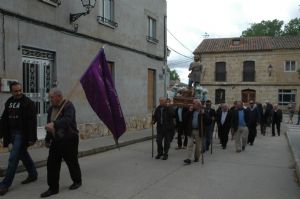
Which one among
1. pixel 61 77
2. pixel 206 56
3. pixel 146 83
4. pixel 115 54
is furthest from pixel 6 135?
pixel 206 56

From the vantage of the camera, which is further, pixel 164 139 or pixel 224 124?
pixel 224 124

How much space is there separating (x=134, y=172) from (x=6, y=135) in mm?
2938

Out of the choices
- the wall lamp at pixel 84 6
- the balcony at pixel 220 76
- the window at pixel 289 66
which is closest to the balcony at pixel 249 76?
the balcony at pixel 220 76

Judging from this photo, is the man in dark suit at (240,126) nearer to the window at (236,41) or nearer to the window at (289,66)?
the window at (289,66)

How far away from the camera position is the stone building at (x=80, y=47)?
34.6 feet

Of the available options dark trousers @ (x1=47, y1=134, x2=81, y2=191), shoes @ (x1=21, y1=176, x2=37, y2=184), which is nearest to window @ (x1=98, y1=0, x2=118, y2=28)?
shoes @ (x1=21, y1=176, x2=37, y2=184)

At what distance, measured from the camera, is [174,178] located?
26.5 ft

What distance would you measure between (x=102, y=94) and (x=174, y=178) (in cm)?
226

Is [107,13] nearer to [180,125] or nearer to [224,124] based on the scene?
[180,125]

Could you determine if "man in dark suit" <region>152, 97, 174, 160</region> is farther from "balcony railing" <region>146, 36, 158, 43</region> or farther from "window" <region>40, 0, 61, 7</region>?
"balcony railing" <region>146, 36, 158, 43</region>

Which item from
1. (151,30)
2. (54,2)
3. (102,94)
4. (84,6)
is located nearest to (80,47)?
(84,6)

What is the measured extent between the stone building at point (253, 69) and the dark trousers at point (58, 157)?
38012 millimetres

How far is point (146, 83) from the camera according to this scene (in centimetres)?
1934

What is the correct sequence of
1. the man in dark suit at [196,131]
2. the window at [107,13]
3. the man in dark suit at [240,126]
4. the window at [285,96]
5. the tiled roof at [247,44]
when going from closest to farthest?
the man in dark suit at [196,131]
the man in dark suit at [240,126]
the window at [107,13]
the tiled roof at [247,44]
the window at [285,96]
